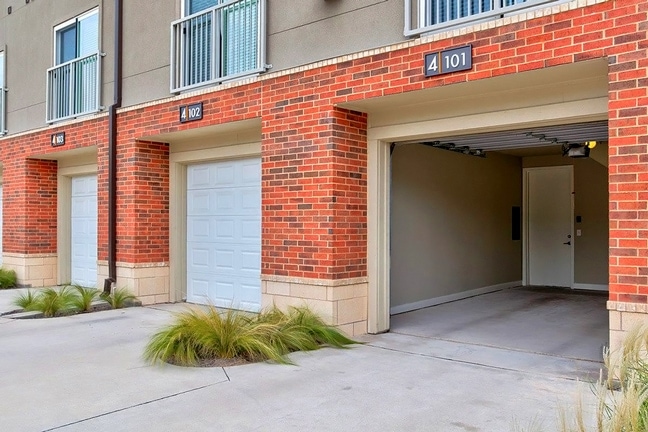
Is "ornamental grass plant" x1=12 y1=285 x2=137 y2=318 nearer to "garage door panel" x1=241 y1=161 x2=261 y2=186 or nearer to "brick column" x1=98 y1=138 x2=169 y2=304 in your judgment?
"brick column" x1=98 y1=138 x2=169 y2=304

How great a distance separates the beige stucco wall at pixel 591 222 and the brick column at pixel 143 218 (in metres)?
8.25

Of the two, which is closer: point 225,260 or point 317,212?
point 317,212

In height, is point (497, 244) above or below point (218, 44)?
below

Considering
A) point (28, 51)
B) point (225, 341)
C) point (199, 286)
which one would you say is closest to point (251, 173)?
point (199, 286)

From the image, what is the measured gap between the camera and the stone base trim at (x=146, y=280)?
964 cm

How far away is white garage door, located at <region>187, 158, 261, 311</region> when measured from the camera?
8953mm

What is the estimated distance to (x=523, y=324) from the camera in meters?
8.07

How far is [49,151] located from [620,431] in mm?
11157

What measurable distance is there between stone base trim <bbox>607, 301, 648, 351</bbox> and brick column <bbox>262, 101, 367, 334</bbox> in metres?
3.02

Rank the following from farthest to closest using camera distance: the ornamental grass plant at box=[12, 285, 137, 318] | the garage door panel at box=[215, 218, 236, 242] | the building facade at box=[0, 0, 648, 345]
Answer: the garage door panel at box=[215, 218, 236, 242]
the ornamental grass plant at box=[12, 285, 137, 318]
the building facade at box=[0, 0, 648, 345]

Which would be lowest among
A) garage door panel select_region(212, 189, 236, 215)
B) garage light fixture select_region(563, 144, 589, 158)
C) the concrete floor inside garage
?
the concrete floor inside garage

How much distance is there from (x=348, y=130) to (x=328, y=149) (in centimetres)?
39

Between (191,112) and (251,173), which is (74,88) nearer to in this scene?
(191,112)

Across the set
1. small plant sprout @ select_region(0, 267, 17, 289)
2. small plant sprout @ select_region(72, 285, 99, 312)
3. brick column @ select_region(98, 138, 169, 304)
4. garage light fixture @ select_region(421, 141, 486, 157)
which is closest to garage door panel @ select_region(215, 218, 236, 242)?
brick column @ select_region(98, 138, 169, 304)
